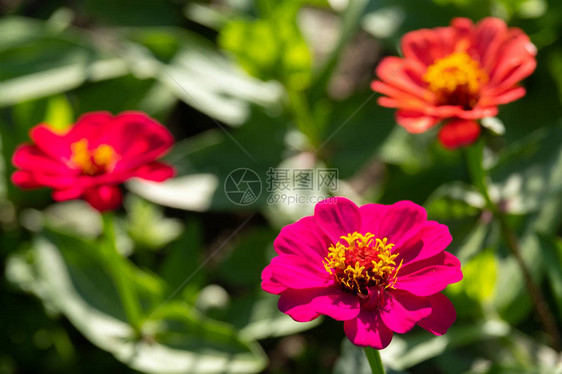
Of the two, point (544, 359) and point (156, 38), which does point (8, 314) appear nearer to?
point (156, 38)

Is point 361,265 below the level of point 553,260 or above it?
above

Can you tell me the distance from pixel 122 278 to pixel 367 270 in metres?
0.40

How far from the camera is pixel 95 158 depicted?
809 mm

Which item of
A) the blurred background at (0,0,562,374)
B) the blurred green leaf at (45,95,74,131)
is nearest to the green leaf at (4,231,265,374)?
the blurred background at (0,0,562,374)

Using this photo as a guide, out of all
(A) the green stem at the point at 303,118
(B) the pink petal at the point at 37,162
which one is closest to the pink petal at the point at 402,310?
(B) the pink petal at the point at 37,162

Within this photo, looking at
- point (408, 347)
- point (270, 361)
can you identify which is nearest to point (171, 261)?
point (270, 361)

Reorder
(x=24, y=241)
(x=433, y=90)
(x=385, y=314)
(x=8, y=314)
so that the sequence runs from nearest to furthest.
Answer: (x=385, y=314)
(x=433, y=90)
(x=8, y=314)
(x=24, y=241)

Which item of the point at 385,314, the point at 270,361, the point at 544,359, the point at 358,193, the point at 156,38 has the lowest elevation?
the point at 270,361

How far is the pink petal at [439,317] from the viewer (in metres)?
0.53

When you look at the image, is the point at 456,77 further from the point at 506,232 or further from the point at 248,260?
the point at 248,260

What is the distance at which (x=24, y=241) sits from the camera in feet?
3.71

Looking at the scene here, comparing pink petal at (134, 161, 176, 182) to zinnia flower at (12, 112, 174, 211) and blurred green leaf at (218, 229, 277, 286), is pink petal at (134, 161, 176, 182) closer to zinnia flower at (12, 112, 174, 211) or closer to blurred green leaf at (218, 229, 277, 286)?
zinnia flower at (12, 112, 174, 211)

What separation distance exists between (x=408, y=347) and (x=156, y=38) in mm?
680

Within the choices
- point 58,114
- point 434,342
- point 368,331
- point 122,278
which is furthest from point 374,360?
point 58,114
